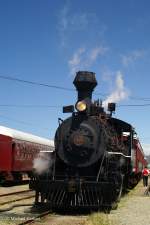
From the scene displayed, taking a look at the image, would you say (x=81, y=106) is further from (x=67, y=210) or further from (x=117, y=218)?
(x=117, y=218)

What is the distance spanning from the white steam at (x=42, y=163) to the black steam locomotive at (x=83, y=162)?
0.54 ft

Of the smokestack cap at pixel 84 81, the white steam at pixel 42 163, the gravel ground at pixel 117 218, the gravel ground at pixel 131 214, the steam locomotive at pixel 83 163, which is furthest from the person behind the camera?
the smokestack cap at pixel 84 81

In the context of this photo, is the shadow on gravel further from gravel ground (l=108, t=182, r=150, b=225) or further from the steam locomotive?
gravel ground (l=108, t=182, r=150, b=225)

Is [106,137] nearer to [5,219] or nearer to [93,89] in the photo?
[93,89]

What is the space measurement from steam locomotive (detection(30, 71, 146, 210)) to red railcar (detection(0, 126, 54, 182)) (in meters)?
10.2

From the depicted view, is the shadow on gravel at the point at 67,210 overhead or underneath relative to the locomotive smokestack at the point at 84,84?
underneath

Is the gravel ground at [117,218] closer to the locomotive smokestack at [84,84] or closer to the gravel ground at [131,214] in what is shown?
the gravel ground at [131,214]

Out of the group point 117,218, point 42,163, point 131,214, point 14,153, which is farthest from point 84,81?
point 14,153

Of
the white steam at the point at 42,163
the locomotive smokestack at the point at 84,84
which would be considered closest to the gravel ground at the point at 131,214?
the white steam at the point at 42,163

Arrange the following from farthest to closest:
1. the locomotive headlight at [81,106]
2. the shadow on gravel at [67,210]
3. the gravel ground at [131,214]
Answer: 1. the locomotive headlight at [81,106]
2. the shadow on gravel at [67,210]
3. the gravel ground at [131,214]

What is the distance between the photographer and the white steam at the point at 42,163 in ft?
49.8

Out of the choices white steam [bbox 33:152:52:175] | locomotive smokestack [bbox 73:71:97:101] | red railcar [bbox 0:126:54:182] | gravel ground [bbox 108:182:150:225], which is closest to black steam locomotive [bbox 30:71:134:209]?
locomotive smokestack [bbox 73:71:97:101]

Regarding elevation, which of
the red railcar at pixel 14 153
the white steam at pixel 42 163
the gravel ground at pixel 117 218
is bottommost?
→ the gravel ground at pixel 117 218

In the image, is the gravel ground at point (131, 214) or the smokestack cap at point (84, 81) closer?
the gravel ground at point (131, 214)
